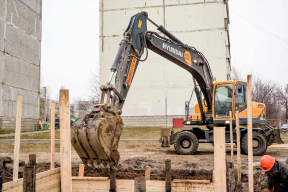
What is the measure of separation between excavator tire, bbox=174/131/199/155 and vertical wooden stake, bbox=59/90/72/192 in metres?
7.66

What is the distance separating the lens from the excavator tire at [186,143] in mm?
11961

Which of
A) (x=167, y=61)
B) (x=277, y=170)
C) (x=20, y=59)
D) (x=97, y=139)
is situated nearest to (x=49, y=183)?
(x=97, y=139)

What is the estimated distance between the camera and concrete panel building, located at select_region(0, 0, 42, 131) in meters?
20.9

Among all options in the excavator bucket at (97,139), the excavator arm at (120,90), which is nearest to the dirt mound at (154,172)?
the excavator arm at (120,90)

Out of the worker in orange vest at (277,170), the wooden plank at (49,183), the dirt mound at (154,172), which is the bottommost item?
the dirt mound at (154,172)

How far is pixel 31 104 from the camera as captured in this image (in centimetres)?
2431

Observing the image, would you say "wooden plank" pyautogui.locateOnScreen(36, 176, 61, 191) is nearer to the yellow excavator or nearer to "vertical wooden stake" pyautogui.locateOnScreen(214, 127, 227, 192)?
the yellow excavator

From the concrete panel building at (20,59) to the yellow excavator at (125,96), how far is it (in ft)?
43.4

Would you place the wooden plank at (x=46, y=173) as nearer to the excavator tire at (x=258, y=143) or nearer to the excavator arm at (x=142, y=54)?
the excavator arm at (x=142, y=54)

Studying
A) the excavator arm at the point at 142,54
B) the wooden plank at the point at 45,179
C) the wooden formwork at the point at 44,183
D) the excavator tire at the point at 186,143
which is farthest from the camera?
the excavator tire at the point at 186,143

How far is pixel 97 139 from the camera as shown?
5.37m

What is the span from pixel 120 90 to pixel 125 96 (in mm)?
194

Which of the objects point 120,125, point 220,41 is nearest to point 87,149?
point 120,125

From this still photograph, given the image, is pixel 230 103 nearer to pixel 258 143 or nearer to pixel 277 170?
pixel 258 143
